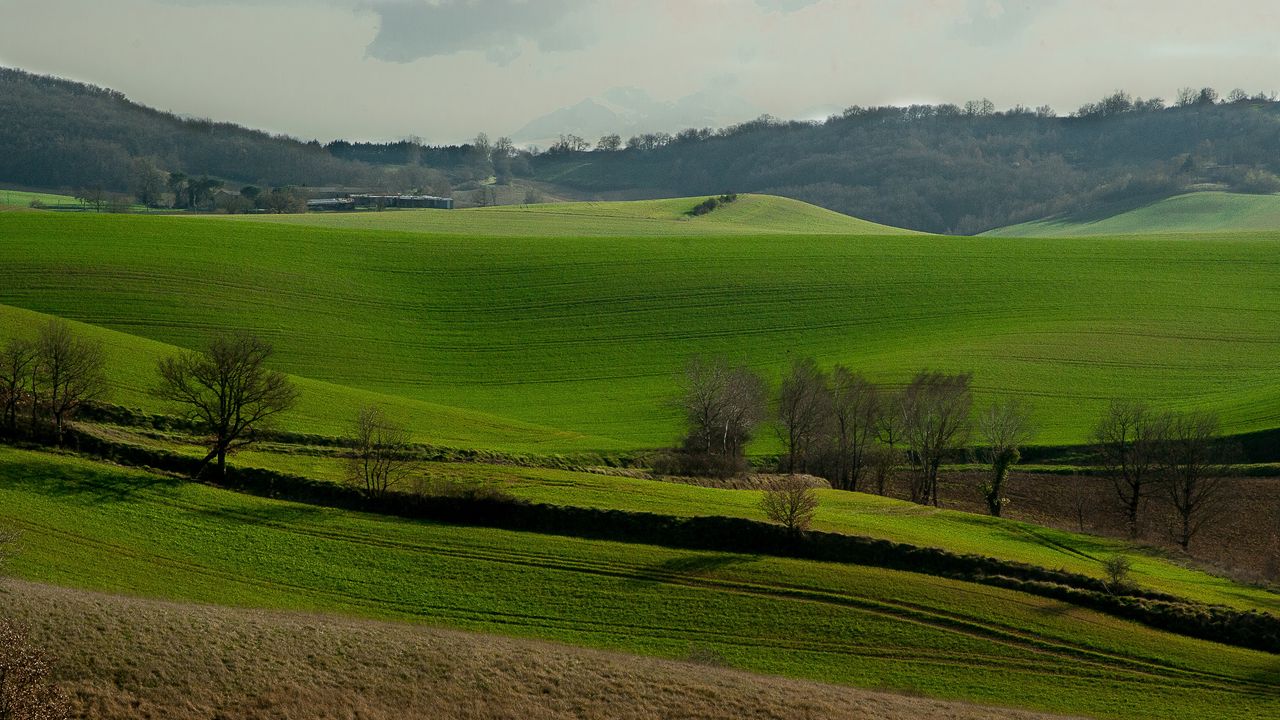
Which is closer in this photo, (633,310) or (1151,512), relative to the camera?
(1151,512)

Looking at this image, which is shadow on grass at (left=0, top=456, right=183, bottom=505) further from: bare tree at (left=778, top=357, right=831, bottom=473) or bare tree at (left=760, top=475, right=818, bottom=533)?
bare tree at (left=778, top=357, right=831, bottom=473)

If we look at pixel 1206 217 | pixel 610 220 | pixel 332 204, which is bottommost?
pixel 610 220

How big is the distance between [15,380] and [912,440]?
4350 centimetres

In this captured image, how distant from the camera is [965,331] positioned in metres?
85.5

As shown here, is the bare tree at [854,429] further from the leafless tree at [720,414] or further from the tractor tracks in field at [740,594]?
the tractor tracks in field at [740,594]

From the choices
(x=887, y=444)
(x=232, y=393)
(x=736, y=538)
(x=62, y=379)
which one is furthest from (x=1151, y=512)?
(x=62, y=379)

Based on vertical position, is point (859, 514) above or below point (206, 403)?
below

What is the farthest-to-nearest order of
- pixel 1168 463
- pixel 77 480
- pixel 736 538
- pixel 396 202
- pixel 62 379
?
pixel 396 202, pixel 1168 463, pixel 62 379, pixel 736 538, pixel 77 480

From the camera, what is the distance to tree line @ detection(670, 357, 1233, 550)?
55.8 metres

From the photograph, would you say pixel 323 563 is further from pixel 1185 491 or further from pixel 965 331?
pixel 965 331

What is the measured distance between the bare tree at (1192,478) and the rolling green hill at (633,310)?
731 centimetres

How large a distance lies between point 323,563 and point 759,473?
92.1 feet

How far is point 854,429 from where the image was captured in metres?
59.1

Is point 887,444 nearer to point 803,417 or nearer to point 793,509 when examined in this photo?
point 803,417
